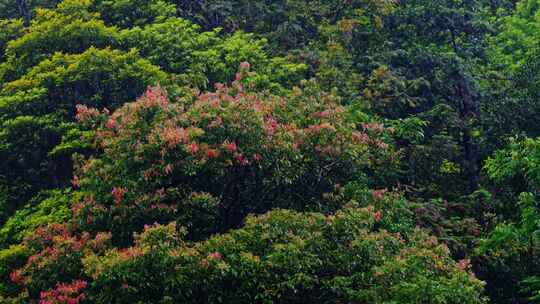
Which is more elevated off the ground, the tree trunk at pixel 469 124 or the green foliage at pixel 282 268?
the green foliage at pixel 282 268

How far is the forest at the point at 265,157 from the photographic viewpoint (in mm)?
9789

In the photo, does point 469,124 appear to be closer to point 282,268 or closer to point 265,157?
point 265,157

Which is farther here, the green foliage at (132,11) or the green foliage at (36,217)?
the green foliage at (132,11)

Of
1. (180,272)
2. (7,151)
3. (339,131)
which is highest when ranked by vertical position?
(339,131)

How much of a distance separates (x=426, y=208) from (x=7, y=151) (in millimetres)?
8961

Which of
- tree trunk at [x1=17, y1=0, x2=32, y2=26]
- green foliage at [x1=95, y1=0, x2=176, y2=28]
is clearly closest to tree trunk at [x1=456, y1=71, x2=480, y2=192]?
green foliage at [x1=95, y1=0, x2=176, y2=28]

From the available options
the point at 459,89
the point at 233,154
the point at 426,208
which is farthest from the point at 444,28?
the point at 233,154

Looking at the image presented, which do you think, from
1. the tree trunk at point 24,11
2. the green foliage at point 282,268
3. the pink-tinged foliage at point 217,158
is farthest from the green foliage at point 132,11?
the green foliage at point 282,268

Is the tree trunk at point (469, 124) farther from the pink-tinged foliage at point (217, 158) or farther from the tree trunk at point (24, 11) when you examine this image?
the tree trunk at point (24, 11)

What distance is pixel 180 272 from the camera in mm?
9273

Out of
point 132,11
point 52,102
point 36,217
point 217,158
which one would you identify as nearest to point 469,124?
point 217,158

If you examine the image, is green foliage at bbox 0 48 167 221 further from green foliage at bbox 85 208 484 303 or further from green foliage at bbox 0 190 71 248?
green foliage at bbox 85 208 484 303

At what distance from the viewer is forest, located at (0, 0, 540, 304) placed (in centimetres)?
979

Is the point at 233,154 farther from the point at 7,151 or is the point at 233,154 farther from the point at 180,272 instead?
the point at 7,151
